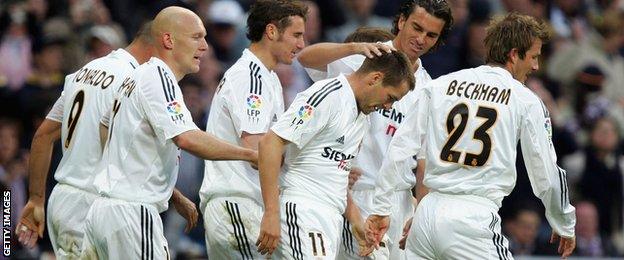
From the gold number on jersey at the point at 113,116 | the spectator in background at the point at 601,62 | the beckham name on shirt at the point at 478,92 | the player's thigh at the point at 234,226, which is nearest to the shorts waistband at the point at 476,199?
the beckham name on shirt at the point at 478,92

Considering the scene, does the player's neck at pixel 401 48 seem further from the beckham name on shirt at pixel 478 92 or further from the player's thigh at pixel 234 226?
the player's thigh at pixel 234 226

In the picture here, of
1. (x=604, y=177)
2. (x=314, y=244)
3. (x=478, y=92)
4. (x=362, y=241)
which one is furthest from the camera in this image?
(x=604, y=177)

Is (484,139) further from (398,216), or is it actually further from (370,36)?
(370,36)

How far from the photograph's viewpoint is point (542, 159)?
9.16m

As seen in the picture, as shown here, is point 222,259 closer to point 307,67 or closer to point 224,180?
point 224,180

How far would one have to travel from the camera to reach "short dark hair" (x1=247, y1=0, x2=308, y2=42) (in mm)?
9812

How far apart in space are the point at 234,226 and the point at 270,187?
82 cm

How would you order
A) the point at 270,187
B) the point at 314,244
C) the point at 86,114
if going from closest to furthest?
the point at 270,187
the point at 314,244
the point at 86,114

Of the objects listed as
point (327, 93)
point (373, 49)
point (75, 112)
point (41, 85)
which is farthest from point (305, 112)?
point (41, 85)

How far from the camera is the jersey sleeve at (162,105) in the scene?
29.5 ft

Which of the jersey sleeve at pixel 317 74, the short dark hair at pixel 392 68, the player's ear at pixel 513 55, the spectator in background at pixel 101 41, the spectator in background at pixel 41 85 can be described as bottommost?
the spectator in background at pixel 41 85

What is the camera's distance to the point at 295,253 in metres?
8.99

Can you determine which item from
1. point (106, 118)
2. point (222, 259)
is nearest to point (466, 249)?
point (222, 259)

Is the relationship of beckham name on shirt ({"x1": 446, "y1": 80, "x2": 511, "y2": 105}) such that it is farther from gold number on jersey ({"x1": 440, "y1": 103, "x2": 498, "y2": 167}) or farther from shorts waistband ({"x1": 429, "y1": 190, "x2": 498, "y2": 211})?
shorts waistband ({"x1": 429, "y1": 190, "x2": 498, "y2": 211})
